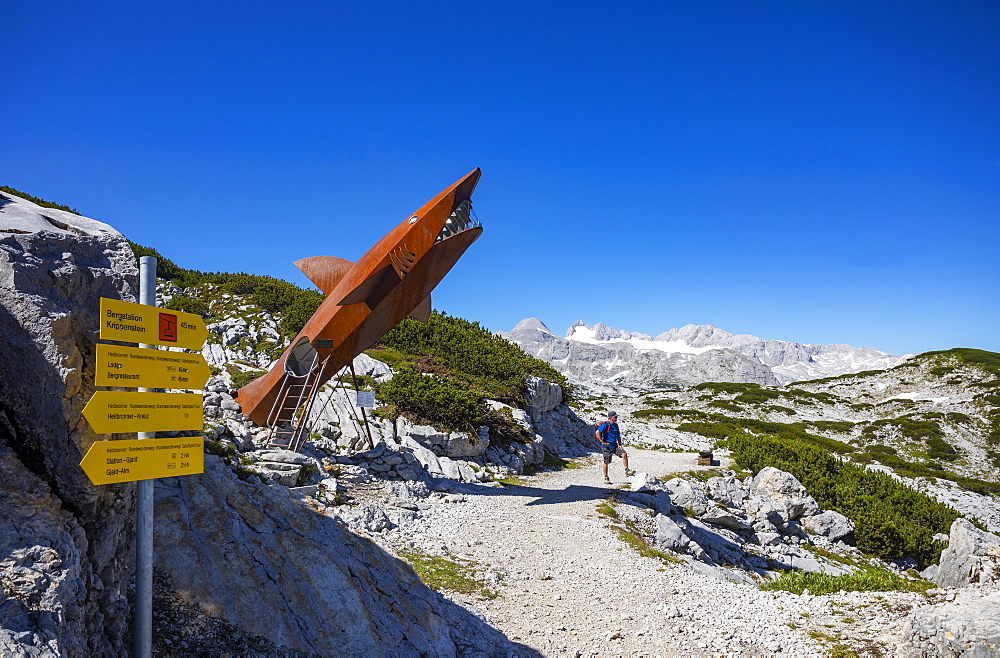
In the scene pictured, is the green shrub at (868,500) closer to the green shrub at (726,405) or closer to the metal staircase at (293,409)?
the metal staircase at (293,409)

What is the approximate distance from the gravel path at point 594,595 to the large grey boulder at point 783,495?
8.09 metres

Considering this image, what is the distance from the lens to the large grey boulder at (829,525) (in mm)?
16891

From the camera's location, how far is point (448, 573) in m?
9.20

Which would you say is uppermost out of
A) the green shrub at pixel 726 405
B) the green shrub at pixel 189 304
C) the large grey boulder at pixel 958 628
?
the green shrub at pixel 189 304

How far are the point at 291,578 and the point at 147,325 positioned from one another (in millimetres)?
3241

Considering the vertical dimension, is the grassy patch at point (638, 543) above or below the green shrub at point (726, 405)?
below

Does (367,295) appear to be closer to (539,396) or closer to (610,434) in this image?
(610,434)

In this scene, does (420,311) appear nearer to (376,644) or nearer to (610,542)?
(610,542)

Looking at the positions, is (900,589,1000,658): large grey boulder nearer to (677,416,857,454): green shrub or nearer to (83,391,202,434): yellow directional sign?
(83,391,202,434): yellow directional sign

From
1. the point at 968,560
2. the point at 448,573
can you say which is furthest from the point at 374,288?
the point at 968,560

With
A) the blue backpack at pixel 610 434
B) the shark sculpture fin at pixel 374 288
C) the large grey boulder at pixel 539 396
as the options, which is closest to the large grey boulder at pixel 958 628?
the blue backpack at pixel 610 434

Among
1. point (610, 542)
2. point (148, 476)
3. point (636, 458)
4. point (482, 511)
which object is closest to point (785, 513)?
point (636, 458)

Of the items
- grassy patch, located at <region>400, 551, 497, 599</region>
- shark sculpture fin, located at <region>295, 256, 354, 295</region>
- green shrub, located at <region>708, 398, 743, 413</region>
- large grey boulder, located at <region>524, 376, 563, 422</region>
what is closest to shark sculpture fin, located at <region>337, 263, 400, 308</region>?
shark sculpture fin, located at <region>295, 256, 354, 295</region>

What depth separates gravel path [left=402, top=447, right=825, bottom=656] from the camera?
7.47 m
